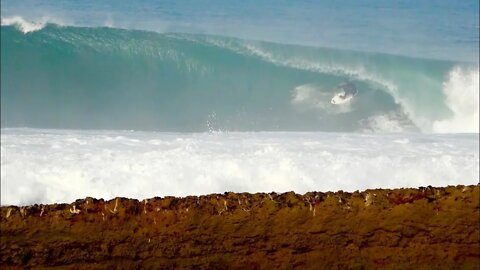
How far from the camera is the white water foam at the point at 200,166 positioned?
37.8ft

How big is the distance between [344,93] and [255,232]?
17.0 meters

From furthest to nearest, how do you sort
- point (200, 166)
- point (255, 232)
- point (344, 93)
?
point (344, 93) < point (200, 166) < point (255, 232)

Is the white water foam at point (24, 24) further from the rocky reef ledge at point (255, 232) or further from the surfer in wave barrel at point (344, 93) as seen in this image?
the rocky reef ledge at point (255, 232)

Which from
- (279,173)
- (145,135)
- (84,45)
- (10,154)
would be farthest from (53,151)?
(84,45)

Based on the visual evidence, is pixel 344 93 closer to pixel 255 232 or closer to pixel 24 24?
pixel 24 24

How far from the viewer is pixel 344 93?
68.8 ft

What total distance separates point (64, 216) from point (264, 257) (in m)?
1.25

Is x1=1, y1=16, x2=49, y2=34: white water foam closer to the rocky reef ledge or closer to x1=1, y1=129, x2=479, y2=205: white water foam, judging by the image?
x1=1, y1=129, x2=479, y2=205: white water foam

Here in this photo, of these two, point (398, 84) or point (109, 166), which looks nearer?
point (109, 166)

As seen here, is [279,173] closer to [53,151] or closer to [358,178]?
[358,178]

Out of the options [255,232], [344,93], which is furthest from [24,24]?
[255,232]

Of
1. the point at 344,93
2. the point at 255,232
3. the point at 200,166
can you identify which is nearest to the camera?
the point at 255,232

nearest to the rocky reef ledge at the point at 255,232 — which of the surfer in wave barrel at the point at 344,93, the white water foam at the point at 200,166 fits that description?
the white water foam at the point at 200,166

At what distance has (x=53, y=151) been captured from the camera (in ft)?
42.1
